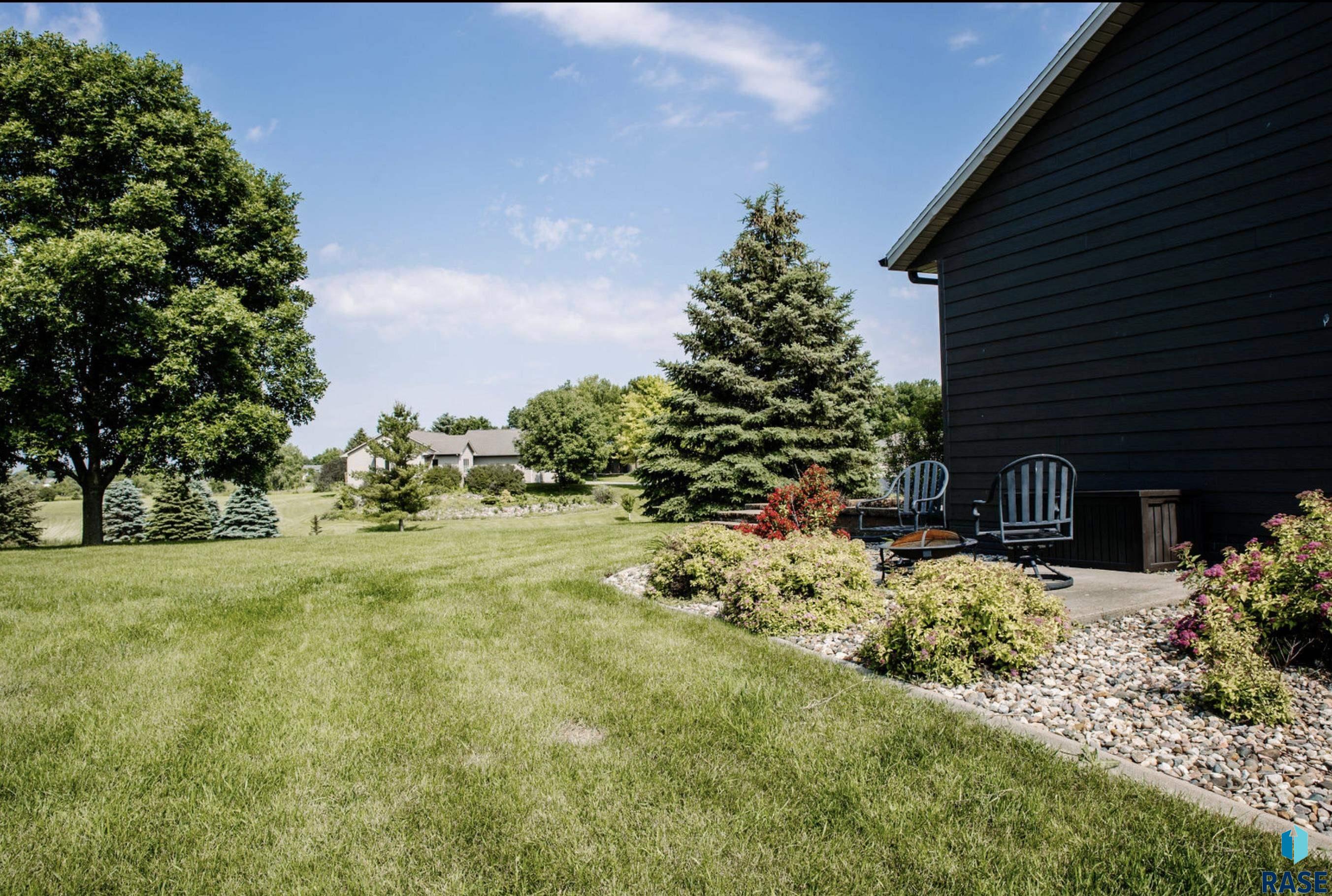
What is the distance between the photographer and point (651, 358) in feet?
58.1

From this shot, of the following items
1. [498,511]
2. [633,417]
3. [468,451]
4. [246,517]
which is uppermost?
[633,417]

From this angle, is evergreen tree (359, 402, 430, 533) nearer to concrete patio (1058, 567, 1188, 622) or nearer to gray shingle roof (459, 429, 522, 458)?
concrete patio (1058, 567, 1188, 622)

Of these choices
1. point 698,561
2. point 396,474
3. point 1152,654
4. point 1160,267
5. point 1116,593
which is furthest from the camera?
point 396,474

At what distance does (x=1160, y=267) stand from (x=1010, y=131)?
8.62 ft

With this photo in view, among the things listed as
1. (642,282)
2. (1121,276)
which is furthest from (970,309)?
(642,282)

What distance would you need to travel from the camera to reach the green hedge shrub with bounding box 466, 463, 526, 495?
1646 inches

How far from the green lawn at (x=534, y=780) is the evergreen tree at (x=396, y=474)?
58.8 ft

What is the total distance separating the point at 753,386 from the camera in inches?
651

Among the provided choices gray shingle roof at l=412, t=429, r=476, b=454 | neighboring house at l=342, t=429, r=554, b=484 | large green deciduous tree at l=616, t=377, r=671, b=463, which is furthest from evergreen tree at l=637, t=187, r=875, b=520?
gray shingle roof at l=412, t=429, r=476, b=454

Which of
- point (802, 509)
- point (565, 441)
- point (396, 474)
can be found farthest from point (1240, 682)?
point (565, 441)

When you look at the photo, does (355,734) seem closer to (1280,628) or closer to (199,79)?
(1280,628)

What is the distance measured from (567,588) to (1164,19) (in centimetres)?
906

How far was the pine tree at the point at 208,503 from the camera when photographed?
2498 centimetres

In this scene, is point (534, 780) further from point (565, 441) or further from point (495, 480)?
point (565, 441)
